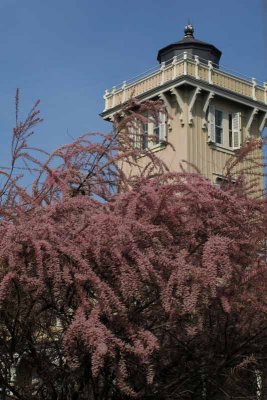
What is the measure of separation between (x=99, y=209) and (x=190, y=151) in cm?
1666

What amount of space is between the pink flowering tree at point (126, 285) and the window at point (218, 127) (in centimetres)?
1751

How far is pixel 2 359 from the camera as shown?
6.13 meters

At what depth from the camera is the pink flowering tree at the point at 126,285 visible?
220 inches

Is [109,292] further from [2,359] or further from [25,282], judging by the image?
[2,359]

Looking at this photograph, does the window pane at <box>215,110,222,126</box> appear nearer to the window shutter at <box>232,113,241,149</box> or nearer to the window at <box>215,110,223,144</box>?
the window at <box>215,110,223,144</box>

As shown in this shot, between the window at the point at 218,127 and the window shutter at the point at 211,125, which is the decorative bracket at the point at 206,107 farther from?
the window at the point at 218,127

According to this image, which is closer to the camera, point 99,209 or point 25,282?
point 25,282

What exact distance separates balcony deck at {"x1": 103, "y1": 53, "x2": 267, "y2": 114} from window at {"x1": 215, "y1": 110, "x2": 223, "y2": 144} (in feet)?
2.86

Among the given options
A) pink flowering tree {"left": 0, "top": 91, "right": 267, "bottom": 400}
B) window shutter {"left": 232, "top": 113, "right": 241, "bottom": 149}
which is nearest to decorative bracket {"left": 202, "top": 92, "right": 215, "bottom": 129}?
window shutter {"left": 232, "top": 113, "right": 241, "bottom": 149}

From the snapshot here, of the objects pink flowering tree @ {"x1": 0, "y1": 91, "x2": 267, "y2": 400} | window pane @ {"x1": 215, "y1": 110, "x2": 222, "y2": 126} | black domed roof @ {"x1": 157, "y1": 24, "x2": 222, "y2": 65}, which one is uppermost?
black domed roof @ {"x1": 157, "y1": 24, "x2": 222, "y2": 65}

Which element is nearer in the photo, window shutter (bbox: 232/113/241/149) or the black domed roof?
window shutter (bbox: 232/113/241/149)

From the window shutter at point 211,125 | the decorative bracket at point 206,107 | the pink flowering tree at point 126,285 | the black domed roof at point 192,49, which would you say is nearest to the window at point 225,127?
the window shutter at point 211,125

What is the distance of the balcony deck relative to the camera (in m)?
23.3

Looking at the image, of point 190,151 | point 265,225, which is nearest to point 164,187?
point 265,225
